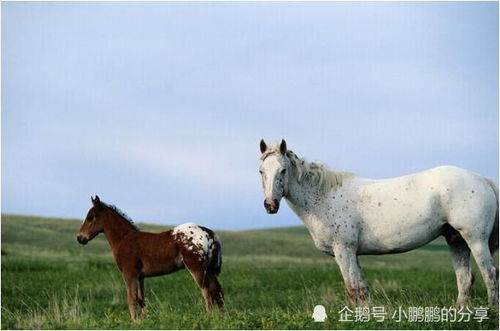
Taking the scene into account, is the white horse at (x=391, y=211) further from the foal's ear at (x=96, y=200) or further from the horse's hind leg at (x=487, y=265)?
the foal's ear at (x=96, y=200)

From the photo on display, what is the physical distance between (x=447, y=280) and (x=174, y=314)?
1569 cm

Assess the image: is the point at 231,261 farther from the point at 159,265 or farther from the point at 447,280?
the point at 159,265

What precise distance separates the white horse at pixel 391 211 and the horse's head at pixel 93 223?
9.11ft

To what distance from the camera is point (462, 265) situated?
11.4 m

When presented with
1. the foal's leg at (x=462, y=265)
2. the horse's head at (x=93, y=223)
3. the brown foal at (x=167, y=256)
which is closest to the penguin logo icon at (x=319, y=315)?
the brown foal at (x=167, y=256)

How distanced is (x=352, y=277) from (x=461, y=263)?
2.24 m

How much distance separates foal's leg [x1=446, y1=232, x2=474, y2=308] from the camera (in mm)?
11297

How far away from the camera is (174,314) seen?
998 cm

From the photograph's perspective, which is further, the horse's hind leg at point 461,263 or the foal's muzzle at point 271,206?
the horse's hind leg at point 461,263

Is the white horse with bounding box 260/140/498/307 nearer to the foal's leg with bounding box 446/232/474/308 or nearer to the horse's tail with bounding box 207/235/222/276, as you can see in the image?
the foal's leg with bounding box 446/232/474/308

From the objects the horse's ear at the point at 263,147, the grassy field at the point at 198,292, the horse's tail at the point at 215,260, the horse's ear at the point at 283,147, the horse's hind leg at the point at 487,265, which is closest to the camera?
the grassy field at the point at 198,292

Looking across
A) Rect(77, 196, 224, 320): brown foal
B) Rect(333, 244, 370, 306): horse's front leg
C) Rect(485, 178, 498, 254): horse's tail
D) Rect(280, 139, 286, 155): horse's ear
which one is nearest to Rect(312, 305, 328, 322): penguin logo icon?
Rect(333, 244, 370, 306): horse's front leg

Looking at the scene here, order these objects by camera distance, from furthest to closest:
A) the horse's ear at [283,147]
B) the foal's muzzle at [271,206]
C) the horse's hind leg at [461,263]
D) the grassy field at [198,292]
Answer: the horse's hind leg at [461,263], the horse's ear at [283,147], the foal's muzzle at [271,206], the grassy field at [198,292]

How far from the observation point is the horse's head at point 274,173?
33.3 ft
